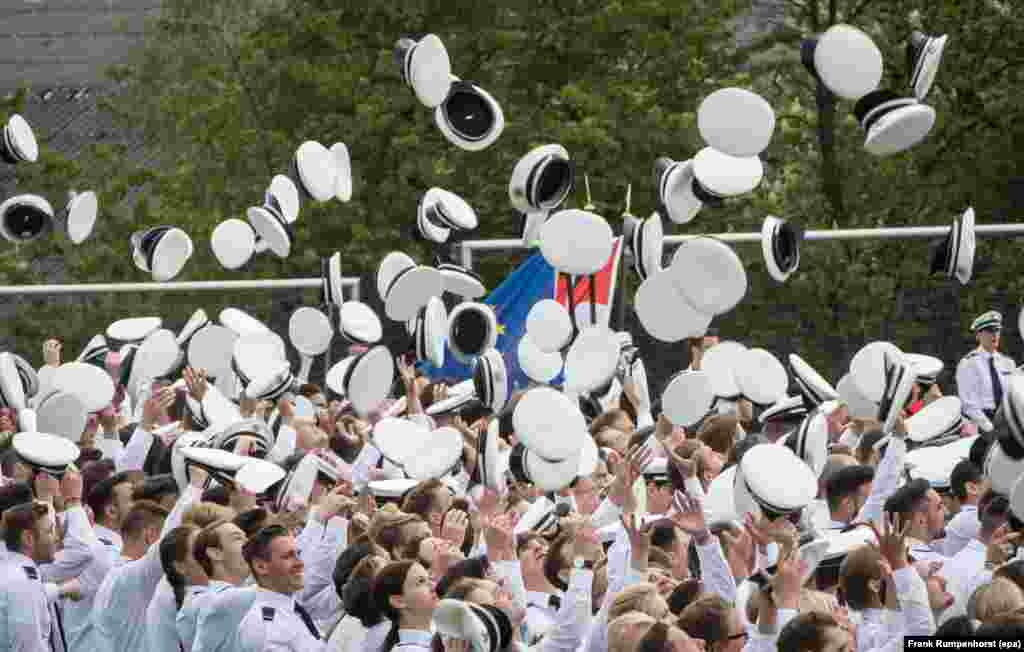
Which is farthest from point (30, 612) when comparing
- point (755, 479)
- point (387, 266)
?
point (387, 266)

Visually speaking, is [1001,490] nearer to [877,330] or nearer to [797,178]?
[877,330]

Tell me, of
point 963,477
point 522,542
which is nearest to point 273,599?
point 522,542

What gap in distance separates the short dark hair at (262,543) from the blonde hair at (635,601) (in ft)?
Result: 4.87

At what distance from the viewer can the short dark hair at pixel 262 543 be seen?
735 centimetres

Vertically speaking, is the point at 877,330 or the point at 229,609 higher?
the point at 229,609

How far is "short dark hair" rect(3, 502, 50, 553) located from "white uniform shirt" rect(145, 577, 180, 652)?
75 centimetres

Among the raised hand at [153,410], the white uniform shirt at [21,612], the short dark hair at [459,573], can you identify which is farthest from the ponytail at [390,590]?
the raised hand at [153,410]

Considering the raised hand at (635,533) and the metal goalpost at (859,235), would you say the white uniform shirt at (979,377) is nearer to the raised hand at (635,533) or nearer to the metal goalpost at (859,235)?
the metal goalpost at (859,235)

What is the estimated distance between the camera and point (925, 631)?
6453 millimetres

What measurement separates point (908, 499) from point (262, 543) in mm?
2584

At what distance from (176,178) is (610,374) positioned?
15.3m

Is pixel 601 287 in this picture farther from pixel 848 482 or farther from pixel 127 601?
pixel 127 601

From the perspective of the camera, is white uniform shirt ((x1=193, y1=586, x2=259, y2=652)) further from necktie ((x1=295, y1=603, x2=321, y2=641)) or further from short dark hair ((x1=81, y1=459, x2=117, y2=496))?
short dark hair ((x1=81, y1=459, x2=117, y2=496))

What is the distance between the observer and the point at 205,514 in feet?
26.7
